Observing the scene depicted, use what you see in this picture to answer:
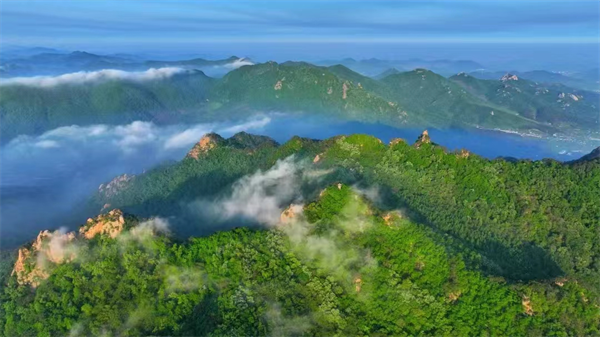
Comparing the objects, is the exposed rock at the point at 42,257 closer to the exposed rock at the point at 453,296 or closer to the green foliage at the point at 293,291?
the green foliage at the point at 293,291

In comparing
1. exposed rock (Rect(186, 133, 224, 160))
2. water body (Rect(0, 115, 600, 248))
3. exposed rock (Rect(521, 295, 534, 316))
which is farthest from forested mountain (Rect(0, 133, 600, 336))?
water body (Rect(0, 115, 600, 248))

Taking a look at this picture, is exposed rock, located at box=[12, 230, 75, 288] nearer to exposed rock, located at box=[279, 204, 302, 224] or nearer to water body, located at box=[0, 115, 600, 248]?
exposed rock, located at box=[279, 204, 302, 224]

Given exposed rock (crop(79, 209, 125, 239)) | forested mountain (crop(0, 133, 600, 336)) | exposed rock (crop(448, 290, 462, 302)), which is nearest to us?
forested mountain (crop(0, 133, 600, 336))

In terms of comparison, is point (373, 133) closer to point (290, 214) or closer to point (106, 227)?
point (290, 214)

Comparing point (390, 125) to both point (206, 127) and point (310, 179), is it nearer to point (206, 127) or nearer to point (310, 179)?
point (206, 127)

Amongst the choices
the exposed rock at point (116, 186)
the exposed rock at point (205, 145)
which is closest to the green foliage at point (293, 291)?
the exposed rock at point (205, 145)

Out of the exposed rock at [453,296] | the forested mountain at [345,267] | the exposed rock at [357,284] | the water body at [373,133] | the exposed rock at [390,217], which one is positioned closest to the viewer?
the forested mountain at [345,267]

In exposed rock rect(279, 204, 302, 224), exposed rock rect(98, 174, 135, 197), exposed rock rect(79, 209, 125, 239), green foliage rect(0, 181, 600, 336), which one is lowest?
exposed rock rect(98, 174, 135, 197)
